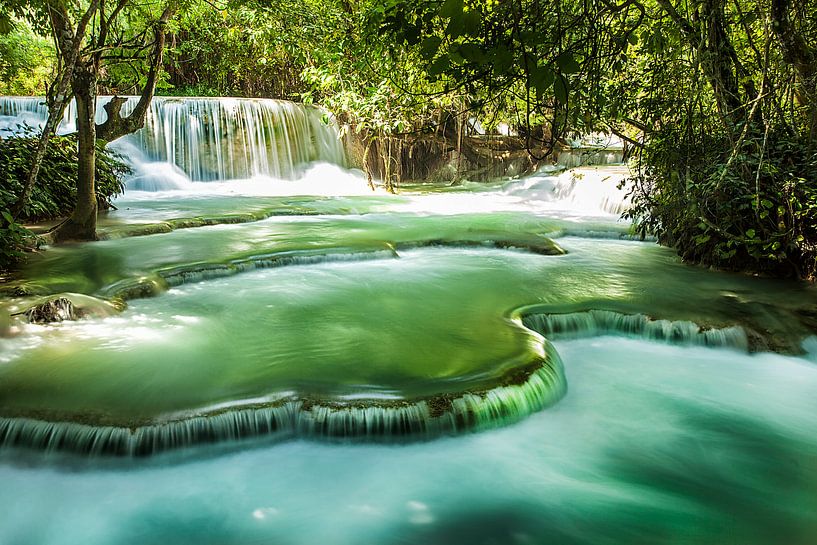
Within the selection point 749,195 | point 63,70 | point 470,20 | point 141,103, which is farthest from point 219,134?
point 470,20

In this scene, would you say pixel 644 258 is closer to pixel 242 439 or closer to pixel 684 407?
pixel 684 407

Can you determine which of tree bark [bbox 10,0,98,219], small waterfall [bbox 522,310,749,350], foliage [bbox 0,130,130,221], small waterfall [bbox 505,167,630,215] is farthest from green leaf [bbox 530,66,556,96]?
small waterfall [bbox 505,167,630,215]

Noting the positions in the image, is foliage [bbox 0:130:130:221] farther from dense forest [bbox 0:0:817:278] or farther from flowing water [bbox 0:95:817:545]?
flowing water [bbox 0:95:817:545]

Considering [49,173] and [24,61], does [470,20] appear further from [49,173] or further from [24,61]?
[24,61]

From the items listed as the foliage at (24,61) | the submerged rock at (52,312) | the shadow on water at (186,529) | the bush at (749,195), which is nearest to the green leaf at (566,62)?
the shadow on water at (186,529)

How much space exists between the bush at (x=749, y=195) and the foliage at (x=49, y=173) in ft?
26.4

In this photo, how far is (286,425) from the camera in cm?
354

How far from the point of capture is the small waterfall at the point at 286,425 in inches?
130

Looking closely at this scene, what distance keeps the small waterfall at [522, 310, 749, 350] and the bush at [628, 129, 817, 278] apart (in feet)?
3.25

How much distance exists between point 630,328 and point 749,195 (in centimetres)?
196

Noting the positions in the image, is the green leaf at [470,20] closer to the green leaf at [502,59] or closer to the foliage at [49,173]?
the green leaf at [502,59]

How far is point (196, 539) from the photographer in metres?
2.84

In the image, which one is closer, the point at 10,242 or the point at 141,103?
the point at 10,242

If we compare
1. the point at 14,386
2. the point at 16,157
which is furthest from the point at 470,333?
the point at 16,157
